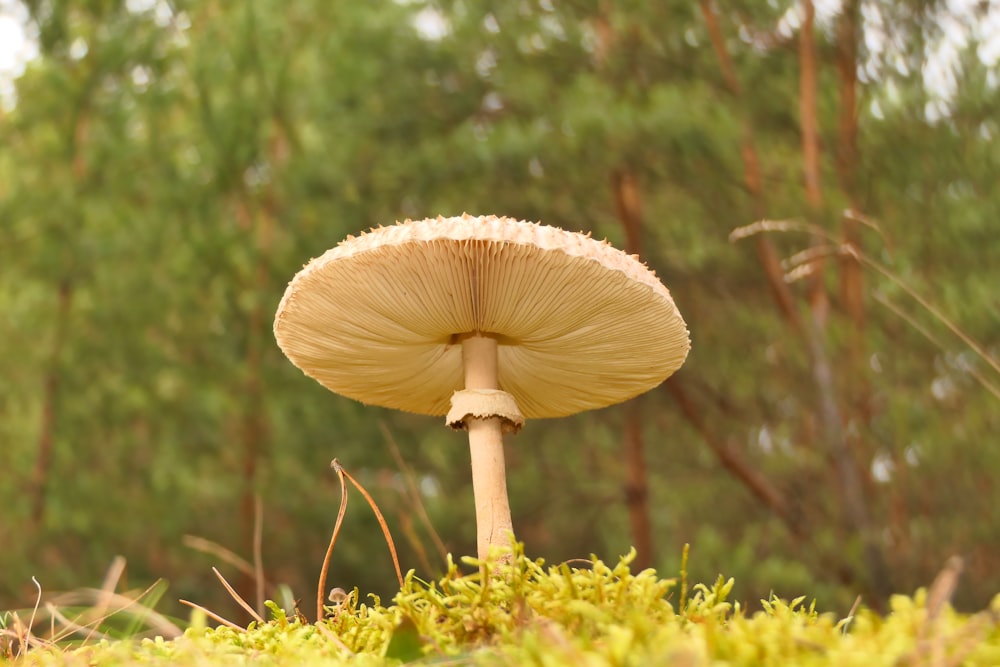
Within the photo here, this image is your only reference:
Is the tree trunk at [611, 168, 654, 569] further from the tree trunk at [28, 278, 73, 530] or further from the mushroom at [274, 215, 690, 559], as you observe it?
the tree trunk at [28, 278, 73, 530]

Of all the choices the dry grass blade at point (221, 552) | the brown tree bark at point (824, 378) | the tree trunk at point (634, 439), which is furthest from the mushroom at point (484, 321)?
the tree trunk at point (634, 439)

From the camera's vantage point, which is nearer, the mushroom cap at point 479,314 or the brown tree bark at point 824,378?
the mushroom cap at point 479,314

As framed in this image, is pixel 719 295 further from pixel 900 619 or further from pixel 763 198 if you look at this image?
pixel 900 619

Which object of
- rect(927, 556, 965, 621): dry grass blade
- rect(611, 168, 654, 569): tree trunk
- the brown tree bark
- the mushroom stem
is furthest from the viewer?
rect(611, 168, 654, 569): tree trunk

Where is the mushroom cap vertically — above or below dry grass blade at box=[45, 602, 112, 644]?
above

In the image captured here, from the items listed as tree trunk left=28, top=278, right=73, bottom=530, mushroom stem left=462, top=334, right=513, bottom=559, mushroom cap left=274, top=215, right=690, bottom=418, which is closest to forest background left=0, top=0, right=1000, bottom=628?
tree trunk left=28, top=278, right=73, bottom=530

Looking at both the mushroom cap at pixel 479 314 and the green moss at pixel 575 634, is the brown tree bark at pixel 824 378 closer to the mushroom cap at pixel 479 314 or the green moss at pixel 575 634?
the mushroom cap at pixel 479 314

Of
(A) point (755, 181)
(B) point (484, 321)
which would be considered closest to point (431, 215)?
(A) point (755, 181)
